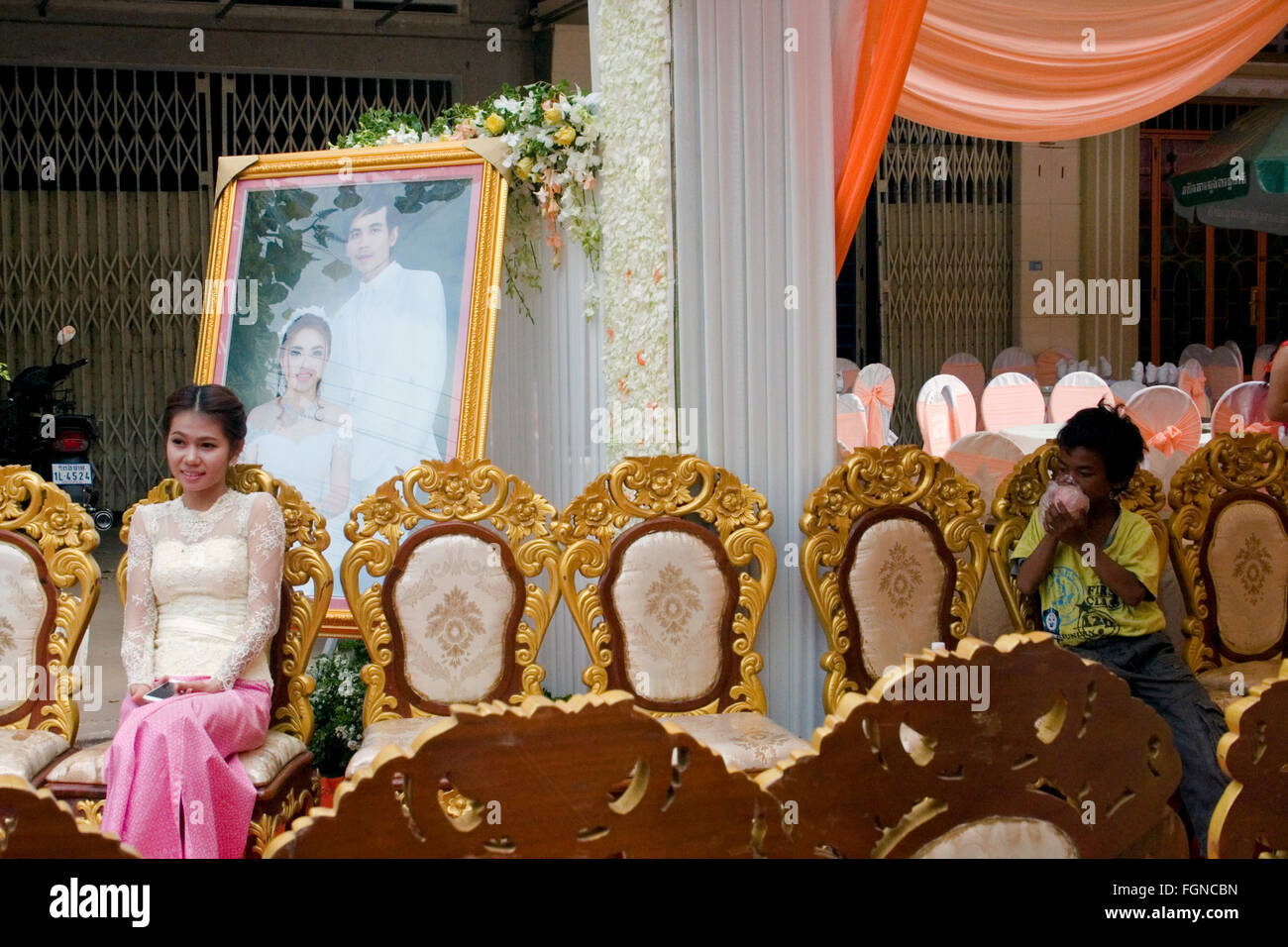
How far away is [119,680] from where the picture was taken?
5.43 metres

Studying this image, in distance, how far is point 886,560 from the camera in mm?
3449

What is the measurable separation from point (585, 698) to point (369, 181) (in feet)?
10.3

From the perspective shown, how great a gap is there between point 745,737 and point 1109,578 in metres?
0.93

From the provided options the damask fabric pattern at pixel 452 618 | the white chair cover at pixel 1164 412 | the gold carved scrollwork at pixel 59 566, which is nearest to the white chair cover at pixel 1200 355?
the white chair cover at pixel 1164 412

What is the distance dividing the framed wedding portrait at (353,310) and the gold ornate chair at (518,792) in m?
2.68

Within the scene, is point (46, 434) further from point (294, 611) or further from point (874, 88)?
point (874, 88)

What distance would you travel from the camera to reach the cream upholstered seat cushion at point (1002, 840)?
1.43 m

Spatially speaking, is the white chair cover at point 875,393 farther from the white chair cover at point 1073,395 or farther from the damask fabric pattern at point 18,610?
the damask fabric pattern at point 18,610

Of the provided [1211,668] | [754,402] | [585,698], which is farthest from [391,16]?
[585,698]

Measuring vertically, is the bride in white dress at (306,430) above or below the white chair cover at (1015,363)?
below

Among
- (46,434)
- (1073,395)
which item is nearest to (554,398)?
(1073,395)

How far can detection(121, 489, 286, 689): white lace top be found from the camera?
3090mm

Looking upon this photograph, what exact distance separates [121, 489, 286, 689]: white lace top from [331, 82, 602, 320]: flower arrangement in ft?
4.49
